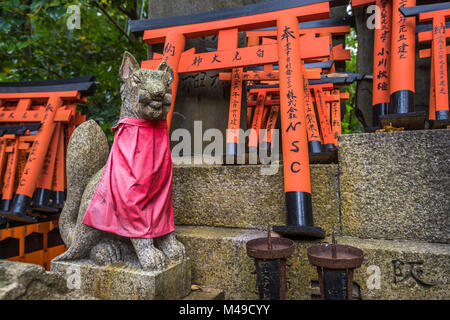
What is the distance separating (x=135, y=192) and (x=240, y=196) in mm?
1089

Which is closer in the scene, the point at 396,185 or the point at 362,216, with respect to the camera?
the point at 396,185

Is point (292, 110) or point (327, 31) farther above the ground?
point (327, 31)

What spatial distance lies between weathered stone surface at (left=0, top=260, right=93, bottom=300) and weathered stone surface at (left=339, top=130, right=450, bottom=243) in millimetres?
2178

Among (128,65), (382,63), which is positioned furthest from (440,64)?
(128,65)

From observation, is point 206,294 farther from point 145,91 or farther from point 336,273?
point 145,91

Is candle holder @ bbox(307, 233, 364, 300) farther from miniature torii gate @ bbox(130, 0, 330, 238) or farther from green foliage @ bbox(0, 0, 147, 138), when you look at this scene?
green foliage @ bbox(0, 0, 147, 138)

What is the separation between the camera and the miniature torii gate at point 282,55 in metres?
2.64

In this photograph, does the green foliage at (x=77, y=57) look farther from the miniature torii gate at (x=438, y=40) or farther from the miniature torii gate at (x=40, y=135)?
the miniature torii gate at (x=438, y=40)

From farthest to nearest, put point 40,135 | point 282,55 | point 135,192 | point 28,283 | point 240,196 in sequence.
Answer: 1. point 40,135
2. point 240,196
3. point 282,55
4. point 135,192
5. point 28,283

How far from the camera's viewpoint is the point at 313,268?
8.47 feet

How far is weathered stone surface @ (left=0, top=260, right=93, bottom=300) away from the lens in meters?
1.78

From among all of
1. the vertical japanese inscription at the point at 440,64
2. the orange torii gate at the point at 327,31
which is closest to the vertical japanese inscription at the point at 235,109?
the orange torii gate at the point at 327,31
